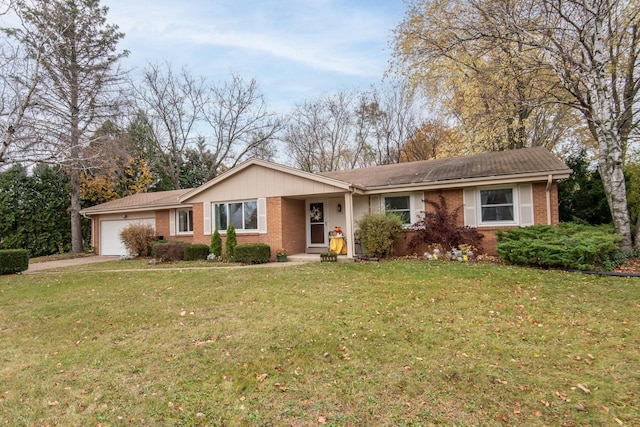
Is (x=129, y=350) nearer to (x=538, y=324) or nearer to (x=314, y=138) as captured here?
(x=538, y=324)

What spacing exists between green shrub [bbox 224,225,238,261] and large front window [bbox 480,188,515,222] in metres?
9.14

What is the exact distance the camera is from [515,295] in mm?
6512

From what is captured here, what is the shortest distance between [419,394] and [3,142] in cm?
1517

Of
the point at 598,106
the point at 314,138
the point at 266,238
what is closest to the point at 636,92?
the point at 598,106

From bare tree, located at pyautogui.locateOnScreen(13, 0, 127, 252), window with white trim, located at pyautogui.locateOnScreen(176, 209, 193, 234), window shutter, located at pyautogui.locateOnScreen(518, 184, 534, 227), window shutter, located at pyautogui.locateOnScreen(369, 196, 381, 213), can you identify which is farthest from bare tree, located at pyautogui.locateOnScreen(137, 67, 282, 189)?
window shutter, located at pyautogui.locateOnScreen(518, 184, 534, 227)

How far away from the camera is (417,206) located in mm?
12641

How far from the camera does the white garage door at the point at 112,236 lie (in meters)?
18.6

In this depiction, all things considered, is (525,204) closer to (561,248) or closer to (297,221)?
(561,248)

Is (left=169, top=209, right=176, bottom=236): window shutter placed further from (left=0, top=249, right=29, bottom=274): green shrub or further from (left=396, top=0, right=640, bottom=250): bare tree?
(left=396, top=0, right=640, bottom=250): bare tree

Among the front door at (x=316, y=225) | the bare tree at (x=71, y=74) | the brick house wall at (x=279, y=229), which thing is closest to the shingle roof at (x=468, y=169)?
the front door at (x=316, y=225)

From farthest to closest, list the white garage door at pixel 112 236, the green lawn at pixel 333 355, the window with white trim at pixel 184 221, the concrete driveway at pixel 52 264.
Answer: the white garage door at pixel 112 236 < the window with white trim at pixel 184 221 < the concrete driveway at pixel 52 264 < the green lawn at pixel 333 355

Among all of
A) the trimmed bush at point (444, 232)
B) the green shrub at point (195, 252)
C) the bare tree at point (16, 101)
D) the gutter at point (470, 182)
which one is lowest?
the green shrub at point (195, 252)

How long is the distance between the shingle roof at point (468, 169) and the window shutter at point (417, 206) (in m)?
0.59

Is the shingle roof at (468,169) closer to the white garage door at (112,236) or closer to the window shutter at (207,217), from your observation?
the window shutter at (207,217)
